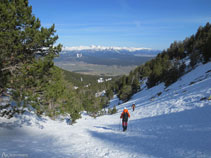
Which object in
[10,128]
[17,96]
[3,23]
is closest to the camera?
[3,23]

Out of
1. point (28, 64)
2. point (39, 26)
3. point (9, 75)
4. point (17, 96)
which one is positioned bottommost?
point (17, 96)

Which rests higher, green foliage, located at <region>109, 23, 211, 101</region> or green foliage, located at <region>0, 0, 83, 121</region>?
green foliage, located at <region>109, 23, 211, 101</region>

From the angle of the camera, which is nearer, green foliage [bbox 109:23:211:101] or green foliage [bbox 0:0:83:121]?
green foliage [bbox 0:0:83:121]

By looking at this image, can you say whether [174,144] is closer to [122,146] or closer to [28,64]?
[122,146]

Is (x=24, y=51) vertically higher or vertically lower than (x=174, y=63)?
lower

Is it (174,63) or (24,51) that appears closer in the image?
(24,51)

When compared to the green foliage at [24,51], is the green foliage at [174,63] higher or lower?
higher

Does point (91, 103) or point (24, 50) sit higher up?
point (24, 50)

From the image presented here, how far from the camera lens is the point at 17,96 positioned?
10703mm

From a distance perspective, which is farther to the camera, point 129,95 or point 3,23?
point 129,95

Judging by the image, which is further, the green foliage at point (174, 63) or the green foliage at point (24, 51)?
the green foliage at point (174, 63)

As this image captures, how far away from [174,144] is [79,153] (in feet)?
15.9

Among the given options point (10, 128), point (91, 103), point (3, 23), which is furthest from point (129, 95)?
point (3, 23)

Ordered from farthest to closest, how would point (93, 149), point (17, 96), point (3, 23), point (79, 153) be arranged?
point (17, 96)
point (3, 23)
point (93, 149)
point (79, 153)
